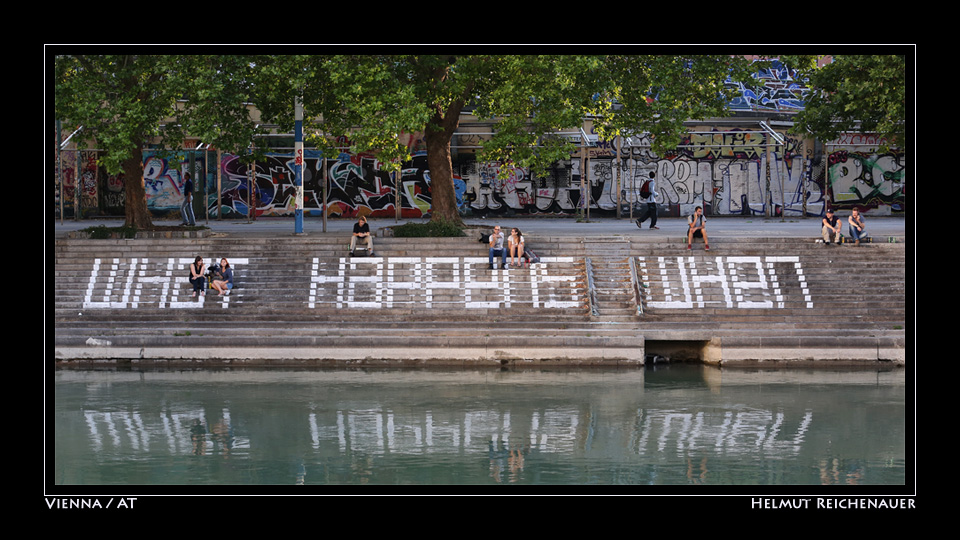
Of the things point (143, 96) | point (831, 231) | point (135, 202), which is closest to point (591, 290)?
point (831, 231)

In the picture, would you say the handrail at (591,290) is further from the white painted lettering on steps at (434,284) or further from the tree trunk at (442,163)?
the tree trunk at (442,163)

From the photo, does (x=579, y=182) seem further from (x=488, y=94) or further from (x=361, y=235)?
(x=361, y=235)

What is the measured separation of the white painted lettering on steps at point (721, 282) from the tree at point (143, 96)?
35.7 feet

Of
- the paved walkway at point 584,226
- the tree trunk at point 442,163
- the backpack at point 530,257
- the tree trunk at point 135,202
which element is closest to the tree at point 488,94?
the tree trunk at point 442,163

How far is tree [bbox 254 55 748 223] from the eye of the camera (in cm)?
2597

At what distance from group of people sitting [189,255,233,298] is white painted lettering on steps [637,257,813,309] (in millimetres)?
9506

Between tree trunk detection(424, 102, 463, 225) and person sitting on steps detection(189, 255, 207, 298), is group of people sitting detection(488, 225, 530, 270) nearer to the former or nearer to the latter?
tree trunk detection(424, 102, 463, 225)

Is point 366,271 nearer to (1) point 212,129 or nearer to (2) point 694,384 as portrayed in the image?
(1) point 212,129

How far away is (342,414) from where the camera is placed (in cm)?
1755

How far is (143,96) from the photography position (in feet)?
87.8

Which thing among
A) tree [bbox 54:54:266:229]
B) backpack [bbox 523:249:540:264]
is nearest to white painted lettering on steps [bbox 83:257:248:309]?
tree [bbox 54:54:266:229]
